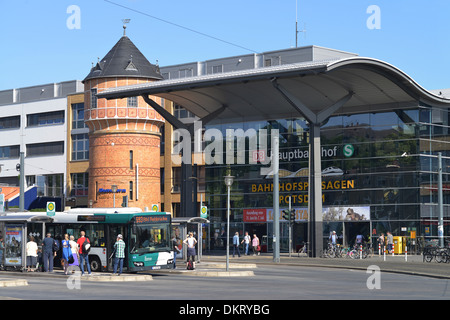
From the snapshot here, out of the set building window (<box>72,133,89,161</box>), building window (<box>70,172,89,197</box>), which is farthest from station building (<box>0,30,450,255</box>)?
building window (<box>72,133,89,161</box>)

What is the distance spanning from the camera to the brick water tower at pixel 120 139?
66.4 metres

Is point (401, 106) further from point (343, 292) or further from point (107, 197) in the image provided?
point (343, 292)

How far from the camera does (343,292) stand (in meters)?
20.3

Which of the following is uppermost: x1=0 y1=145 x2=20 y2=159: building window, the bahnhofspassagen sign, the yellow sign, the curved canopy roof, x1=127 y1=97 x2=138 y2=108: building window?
x1=127 y1=97 x2=138 y2=108: building window

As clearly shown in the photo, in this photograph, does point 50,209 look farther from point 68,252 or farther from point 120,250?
point 120,250

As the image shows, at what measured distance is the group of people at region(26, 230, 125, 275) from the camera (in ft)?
90.1

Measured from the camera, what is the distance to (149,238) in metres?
29.7

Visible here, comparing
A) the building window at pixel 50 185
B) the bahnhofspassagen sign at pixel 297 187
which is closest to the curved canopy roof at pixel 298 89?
the bahnhofspassagen sign at pixel 297 187

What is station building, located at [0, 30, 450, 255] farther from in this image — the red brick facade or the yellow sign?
the yellow sign

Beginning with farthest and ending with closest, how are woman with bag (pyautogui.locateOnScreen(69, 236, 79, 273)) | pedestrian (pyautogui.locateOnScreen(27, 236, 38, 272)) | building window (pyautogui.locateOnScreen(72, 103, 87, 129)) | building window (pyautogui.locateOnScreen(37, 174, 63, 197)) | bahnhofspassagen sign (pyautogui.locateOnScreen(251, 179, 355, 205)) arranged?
1. building window (pyautogui.locateOnScreen(37, 174, 63, 197))
2. building window (pyautogui.locateOnScreen(72, 103, 87, 129))
3. bahnhofspassagen sign (pyautogui.locateOnScreen(251, 179, 355, 205))
4. pedestrian (pyautogui.locateOnScreen(27, 236, 38, 272))
5. woman with bag (pyautogui.locateOnScreen(69, 236, 79, 273))

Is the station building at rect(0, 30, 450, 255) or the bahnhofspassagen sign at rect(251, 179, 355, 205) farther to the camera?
the bahnhofspassagen sign at rect(251, 179, 355, 205)

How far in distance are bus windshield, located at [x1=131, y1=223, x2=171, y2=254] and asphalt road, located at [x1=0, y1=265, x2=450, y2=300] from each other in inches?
124

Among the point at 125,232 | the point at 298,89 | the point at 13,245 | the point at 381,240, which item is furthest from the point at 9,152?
the point at 125,232
